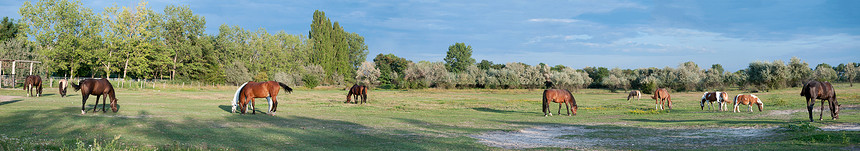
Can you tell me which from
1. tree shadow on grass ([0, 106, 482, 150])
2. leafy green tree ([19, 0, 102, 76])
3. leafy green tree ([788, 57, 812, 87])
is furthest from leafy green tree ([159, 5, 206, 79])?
leafy green tree ([788, 57, 812, 87])

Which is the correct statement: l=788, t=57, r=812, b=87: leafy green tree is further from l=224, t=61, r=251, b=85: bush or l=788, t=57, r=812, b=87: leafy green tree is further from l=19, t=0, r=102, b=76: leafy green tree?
l=19, t=0, r=102, b=76: leafy green tree

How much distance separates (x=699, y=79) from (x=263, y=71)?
75342 millimetres

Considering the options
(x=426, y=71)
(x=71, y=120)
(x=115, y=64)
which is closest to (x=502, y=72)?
(x=426, y=71)

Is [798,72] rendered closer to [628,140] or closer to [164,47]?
[628,140]

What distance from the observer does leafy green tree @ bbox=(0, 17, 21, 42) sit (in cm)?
6790

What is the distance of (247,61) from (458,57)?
50718mm

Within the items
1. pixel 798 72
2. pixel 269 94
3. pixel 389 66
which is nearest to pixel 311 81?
pixel 389 66

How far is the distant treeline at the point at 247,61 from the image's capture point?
6359 cm

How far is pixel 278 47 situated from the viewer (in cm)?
9581

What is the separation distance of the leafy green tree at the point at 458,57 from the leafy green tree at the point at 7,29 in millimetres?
80914

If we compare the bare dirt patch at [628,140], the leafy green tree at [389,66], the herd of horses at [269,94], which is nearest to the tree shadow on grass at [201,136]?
the bare dirt patch at [628,140]

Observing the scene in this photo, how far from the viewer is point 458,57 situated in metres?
119

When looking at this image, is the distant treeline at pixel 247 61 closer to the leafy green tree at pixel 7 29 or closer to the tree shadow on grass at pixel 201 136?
the leafy green tree at pixel 7 29

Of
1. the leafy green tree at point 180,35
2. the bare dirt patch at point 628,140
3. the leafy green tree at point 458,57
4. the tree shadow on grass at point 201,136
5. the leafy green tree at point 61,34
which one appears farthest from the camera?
the leafy green tree at point 458,57
